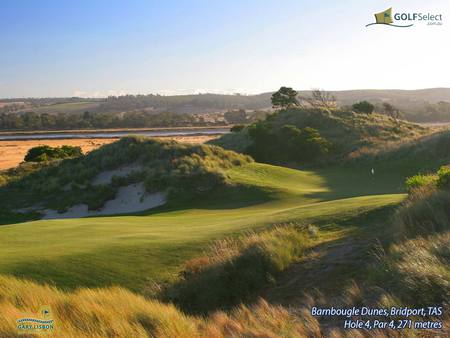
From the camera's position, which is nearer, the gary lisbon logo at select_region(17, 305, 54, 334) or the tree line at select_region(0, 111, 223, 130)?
the gary lisbon logo at select_region(17, 305, 54, 334)

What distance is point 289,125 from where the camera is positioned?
156 ft

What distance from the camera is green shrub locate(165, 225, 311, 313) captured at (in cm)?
846

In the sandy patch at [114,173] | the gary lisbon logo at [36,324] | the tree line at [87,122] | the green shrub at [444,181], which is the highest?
the tree line at [87,122]

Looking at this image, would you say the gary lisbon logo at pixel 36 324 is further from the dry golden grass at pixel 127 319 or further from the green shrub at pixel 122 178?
the green shrub at pixel 122 178

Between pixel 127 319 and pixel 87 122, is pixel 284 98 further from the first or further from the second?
pixel 87 122

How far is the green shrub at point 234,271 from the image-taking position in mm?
8463

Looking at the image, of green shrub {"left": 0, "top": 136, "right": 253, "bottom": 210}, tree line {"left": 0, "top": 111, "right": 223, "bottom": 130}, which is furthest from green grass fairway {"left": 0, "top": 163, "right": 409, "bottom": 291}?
tree line {"left": 0, "top": 111, "right": 223, "bottom": 130}

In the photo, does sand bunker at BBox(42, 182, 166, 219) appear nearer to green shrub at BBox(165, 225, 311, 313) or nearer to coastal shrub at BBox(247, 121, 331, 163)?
green shrub at BBox(165, 225, 311, 313)

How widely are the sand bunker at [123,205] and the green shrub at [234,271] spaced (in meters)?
17.2

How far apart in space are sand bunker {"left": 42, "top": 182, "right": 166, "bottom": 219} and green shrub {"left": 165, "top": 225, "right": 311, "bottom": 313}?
56.6 ft

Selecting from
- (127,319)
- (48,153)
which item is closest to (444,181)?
(127,319)

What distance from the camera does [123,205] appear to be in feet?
91.0

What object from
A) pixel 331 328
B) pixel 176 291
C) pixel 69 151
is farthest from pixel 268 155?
pixel 331 328

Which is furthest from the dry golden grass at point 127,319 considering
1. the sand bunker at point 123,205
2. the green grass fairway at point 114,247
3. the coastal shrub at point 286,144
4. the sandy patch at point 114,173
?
the coastal shrub at point 286,144
